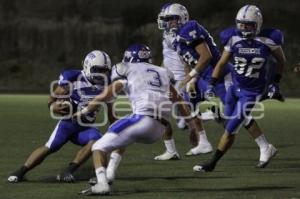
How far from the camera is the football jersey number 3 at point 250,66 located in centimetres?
777

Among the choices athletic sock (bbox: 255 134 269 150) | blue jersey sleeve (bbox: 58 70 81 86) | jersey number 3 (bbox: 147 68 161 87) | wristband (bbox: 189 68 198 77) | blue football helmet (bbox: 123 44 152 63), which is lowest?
athletic sock (bbox: 255 134 269 150)

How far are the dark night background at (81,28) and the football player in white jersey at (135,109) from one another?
24.0m

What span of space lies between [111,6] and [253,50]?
25696mm

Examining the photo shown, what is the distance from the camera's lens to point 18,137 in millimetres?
11148

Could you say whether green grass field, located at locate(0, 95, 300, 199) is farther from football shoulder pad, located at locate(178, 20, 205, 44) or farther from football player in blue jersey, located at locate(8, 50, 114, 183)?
football shoulder pad, located at locate(178, 20, 205, 44)

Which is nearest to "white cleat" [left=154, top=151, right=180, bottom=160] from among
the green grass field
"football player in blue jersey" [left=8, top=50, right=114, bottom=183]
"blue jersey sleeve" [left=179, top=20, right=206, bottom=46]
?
the green grass field

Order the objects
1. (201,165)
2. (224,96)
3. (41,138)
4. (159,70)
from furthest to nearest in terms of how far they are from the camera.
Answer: (41,138), (224,96), (201,165), (159,70)

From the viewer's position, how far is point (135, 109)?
20.8ft

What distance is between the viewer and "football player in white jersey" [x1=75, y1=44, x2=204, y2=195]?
6.17 m

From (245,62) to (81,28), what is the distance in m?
24.8

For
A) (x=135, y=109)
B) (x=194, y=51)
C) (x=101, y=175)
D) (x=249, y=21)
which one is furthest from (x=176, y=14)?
(x=101, y=175)

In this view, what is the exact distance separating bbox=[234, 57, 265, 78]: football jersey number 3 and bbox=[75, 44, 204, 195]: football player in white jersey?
4.80 ft

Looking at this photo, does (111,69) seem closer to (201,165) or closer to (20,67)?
(201,165)

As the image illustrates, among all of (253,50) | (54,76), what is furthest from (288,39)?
(253,50)
